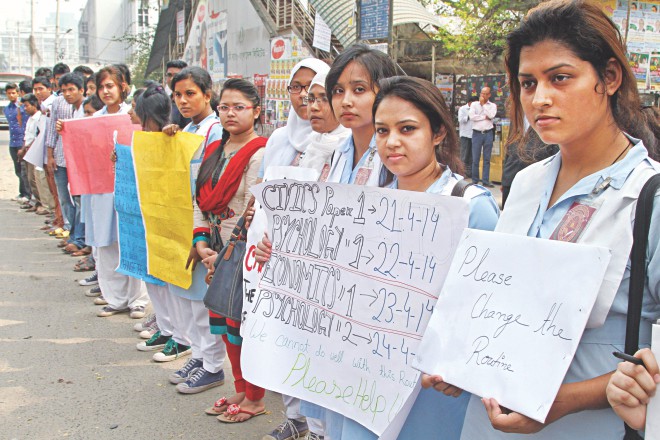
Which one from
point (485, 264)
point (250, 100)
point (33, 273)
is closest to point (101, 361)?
point (250, 100)

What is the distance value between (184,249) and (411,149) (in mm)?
2329

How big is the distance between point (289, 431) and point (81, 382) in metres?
1.69

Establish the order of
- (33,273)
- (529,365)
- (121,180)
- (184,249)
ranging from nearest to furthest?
(529,365), (184,249), (121,180), (33,273)

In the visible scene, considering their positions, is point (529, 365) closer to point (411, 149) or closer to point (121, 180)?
point (411, 149)

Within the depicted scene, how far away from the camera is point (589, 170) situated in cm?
156

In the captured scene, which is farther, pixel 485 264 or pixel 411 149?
pixel 411 149

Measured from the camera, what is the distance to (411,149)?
2182 millimetres

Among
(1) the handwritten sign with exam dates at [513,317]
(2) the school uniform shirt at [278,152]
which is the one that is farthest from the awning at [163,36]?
(1) the handwritten sign with exam dates at [513,317]

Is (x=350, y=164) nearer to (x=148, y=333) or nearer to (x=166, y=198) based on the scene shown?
(x=166, y=198)

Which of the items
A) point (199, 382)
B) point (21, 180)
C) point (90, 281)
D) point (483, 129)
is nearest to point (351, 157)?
point (199, 382)

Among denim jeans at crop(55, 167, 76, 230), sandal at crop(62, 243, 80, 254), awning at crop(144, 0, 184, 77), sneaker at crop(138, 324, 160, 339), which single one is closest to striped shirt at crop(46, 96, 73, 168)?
denim jeans at crop(55, 167, 76, 230)

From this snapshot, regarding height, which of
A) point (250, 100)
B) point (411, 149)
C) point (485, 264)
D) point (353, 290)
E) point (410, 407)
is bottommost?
point (410, 407)

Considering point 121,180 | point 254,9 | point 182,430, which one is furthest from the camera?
point 254,9

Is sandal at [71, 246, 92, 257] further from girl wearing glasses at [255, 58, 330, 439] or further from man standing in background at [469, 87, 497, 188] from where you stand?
man standing in background at [469, 87, 497, 188]
